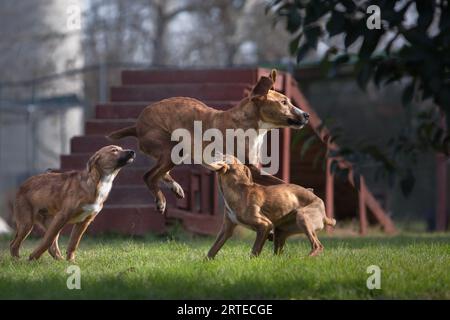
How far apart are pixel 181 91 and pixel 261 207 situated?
16.0ft

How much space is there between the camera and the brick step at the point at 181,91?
12.6m

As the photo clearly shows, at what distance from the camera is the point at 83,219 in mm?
8352

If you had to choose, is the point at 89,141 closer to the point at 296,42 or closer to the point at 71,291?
the point at 71,291

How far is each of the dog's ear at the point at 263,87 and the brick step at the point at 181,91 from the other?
171 inches

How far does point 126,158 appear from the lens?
810 cm

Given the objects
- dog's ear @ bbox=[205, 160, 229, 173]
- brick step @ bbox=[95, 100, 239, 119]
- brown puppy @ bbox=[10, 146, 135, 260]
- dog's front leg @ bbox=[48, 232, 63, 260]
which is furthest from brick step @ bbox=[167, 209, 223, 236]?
dog's ear @ bbox=[205, 160, 229, 173]

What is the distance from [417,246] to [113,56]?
23699 millimetres

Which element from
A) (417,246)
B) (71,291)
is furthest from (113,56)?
(71,291)

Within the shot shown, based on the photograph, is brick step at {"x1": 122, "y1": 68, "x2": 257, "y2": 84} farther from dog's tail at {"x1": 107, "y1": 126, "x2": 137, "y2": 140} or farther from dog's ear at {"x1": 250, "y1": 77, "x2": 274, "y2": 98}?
dog's ear at {"x1": 250, "y1": 77, "x2": 274, "y2": 98}

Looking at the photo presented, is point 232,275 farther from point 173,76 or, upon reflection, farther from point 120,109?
point 173,76

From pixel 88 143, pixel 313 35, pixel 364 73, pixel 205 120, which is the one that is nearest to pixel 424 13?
pixel 364 73

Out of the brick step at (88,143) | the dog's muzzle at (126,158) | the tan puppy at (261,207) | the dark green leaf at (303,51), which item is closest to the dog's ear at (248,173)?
the tan puppy at (261,207)

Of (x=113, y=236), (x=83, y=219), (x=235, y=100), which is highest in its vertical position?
(x=235, y=100)
